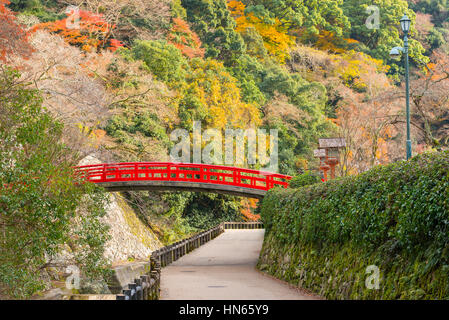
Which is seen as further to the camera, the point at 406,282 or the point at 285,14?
the point at 285,14

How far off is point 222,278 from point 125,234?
40.8ft

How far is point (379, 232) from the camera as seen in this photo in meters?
8.97

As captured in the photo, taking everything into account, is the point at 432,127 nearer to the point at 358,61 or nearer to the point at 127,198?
the point at 358,61

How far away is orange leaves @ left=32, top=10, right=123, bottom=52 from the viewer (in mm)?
30828

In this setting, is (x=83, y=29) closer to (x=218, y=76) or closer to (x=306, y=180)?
(x=218, y=76)

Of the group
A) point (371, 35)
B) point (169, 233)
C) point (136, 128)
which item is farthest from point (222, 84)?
point (371, 35)

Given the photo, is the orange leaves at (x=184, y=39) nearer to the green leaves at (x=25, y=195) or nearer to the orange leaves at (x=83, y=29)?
the orange leaves at (x=83, y=29)

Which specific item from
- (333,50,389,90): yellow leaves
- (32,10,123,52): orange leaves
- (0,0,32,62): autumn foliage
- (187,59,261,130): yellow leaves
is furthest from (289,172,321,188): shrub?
(333,50,389,90): yellow leaves

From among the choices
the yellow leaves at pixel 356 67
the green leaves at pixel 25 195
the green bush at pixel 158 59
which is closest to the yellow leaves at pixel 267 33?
the yellow leaves at pixel 356 67

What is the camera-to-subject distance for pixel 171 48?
31719 millimetres

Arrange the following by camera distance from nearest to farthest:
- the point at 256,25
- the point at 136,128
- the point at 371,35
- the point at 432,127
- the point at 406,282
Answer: the point at 406,282, the point at 136,128, the point at 432,127, the point at 256,25, the point at 371,35

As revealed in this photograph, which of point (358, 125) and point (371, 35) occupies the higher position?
point (371, 35)

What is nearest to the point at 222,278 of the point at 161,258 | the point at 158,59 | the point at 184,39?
the point at 161,258
